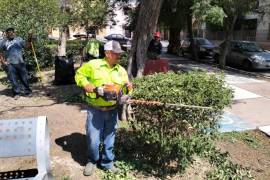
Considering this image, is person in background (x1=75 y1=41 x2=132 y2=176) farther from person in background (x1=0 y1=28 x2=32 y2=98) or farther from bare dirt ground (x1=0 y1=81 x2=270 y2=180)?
person in background (x1=0 y1=28 x2=32 y2=98)

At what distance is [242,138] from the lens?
7.15 meters

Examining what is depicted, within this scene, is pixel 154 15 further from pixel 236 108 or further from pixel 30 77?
pixel 30 77

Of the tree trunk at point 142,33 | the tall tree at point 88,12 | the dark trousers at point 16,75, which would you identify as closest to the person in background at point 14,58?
the dark trousers at point 16,75

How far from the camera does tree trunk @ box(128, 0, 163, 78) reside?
709cm

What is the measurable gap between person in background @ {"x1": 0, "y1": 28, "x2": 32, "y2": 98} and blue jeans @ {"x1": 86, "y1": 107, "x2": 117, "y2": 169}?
17.5 feet

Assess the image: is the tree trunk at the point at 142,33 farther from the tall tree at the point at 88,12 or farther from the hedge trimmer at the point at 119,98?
the tall tree at the point at 88,12

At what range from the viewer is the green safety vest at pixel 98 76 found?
15.7 ft

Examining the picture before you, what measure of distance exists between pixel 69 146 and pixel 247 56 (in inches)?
573

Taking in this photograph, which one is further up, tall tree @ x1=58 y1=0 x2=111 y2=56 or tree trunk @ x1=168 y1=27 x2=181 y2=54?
tall tree @ x1=58 y1=0 x2=111 y2=56

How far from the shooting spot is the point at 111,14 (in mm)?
22016

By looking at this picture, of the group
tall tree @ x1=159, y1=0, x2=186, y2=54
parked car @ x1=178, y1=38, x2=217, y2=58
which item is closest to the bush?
tall tree @ x1=159, y1=0, x2=186, y2=54

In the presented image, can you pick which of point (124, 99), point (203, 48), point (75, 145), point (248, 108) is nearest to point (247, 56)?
point (203, 48)

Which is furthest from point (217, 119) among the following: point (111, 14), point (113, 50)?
point (111, 14)

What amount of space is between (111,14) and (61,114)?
14648mm
